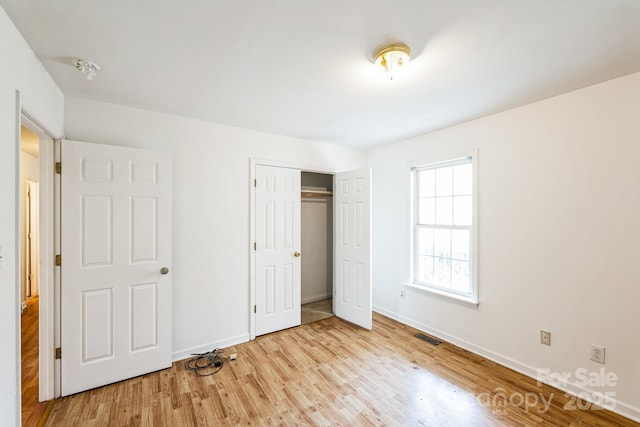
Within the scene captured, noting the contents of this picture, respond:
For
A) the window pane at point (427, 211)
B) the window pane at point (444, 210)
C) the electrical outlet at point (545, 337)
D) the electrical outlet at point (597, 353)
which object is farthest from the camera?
the window pane at point (427, 211)

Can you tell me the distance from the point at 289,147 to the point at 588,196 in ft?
9.51

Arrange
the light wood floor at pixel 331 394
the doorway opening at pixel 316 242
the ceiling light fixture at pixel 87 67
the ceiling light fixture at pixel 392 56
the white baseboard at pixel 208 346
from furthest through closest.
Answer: the doorway opening at pixel 316 242, the white baseboard at pixel 208 346, the light wood floor at pixel 331 394, the ceiling light fixture at pixel 87 67, the ceiling light fixture at pixel 392 56

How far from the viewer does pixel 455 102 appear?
238 centimetres

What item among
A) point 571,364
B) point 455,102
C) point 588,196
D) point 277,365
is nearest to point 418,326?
point 571,364

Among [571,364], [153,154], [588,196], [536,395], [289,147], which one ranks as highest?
[289,147]

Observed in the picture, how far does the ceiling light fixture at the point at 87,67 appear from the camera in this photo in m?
1.76

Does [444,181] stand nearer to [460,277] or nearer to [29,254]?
[460,277]

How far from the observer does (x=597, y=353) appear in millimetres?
2047

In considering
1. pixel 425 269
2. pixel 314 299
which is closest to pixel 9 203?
pixel 425 269

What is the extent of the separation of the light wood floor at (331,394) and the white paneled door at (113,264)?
24cm

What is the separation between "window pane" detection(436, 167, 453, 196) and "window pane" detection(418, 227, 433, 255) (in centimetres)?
48

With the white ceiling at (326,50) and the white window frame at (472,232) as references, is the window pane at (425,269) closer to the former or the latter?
the white window frame at (472,232)

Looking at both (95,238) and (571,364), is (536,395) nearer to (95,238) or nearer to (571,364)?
(571,364)

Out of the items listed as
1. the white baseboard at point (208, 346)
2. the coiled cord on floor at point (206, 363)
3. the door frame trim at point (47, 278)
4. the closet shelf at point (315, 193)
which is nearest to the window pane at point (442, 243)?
the closet shelf at point (315, 193)
